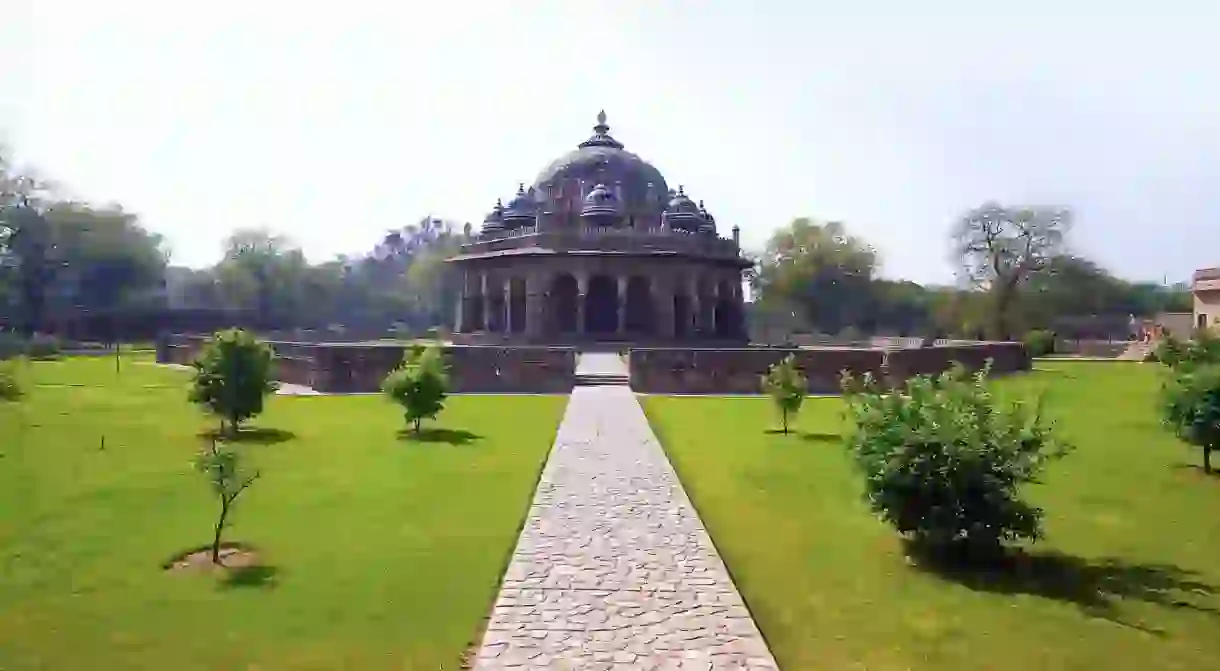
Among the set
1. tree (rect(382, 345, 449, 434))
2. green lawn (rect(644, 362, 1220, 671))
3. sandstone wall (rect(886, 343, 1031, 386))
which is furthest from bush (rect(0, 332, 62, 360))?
green lawn (rect(644, 362, 1220, 671))

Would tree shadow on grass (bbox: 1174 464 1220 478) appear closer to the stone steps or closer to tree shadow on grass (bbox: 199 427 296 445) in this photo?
tree shadow on grass (bbox: 199 427 296 445)

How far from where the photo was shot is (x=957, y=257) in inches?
2012

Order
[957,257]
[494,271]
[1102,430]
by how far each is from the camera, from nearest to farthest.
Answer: [1102,430] → [494,271] → [957,257]

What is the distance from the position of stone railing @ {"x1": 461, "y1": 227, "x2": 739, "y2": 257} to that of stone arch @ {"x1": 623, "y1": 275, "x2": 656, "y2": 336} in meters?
1.82

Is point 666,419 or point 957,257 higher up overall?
point 957,257

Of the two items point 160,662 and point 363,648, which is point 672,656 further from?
point 160,662

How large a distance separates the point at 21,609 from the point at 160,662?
154 cm

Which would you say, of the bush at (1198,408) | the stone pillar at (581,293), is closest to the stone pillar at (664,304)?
the stone pillar at (581,293)

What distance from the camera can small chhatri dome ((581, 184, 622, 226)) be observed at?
39.6 meters

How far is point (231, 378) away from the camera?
14.7 metres

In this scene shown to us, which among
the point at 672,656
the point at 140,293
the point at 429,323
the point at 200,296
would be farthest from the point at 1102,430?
the point at 200,296

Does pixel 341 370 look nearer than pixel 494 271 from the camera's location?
Yes

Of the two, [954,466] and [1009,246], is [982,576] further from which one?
[1009,246]

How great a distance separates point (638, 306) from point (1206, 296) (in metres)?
24.9
